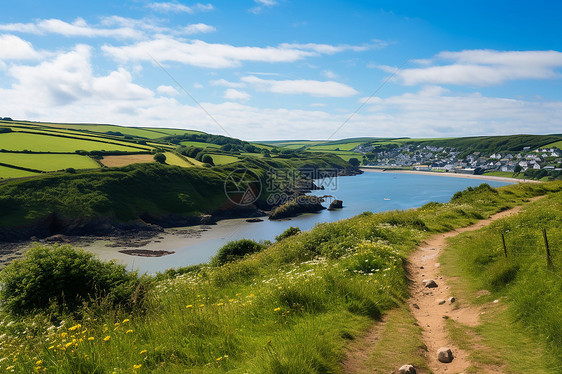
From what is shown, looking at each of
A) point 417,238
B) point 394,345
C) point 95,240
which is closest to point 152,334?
point 394,345

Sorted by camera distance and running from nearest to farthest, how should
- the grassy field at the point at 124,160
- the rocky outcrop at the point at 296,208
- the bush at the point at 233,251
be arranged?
the bush at the point at 233,251, the rocky outcrop at the point at 296,208, the grassy field at the point at 124,160

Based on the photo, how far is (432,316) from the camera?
9156 millimetres

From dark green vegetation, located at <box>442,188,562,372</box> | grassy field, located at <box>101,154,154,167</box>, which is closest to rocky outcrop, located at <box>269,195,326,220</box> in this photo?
grassy field, located at <box>101,154,154,167</box>

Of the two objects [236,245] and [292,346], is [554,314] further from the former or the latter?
[236,245]

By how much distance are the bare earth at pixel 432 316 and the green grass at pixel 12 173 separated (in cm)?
9483

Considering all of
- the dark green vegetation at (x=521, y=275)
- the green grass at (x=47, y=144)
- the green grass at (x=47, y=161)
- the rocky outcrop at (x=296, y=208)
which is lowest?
the rocky outcrop at (x=296, y=208)

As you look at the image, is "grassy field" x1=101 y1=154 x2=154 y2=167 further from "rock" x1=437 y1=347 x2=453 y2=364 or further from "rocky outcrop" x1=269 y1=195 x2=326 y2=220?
"rock" x1=437 y1=347 x2=453 y2=364

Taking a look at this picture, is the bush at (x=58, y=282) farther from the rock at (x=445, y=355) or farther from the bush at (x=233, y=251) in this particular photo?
the bush at (x=233, y=251)

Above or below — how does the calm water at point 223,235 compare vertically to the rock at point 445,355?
below

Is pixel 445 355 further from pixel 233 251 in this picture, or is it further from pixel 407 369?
pixel 233 251

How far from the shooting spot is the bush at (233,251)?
2478 cm

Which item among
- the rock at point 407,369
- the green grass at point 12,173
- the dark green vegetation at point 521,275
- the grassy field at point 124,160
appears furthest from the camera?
the grassy field at point 124,160

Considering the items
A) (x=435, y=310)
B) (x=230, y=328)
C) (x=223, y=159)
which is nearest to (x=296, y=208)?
(x=223, y=159)

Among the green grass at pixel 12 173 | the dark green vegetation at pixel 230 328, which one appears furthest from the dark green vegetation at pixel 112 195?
the dark green vegetation at pixel 230 328
